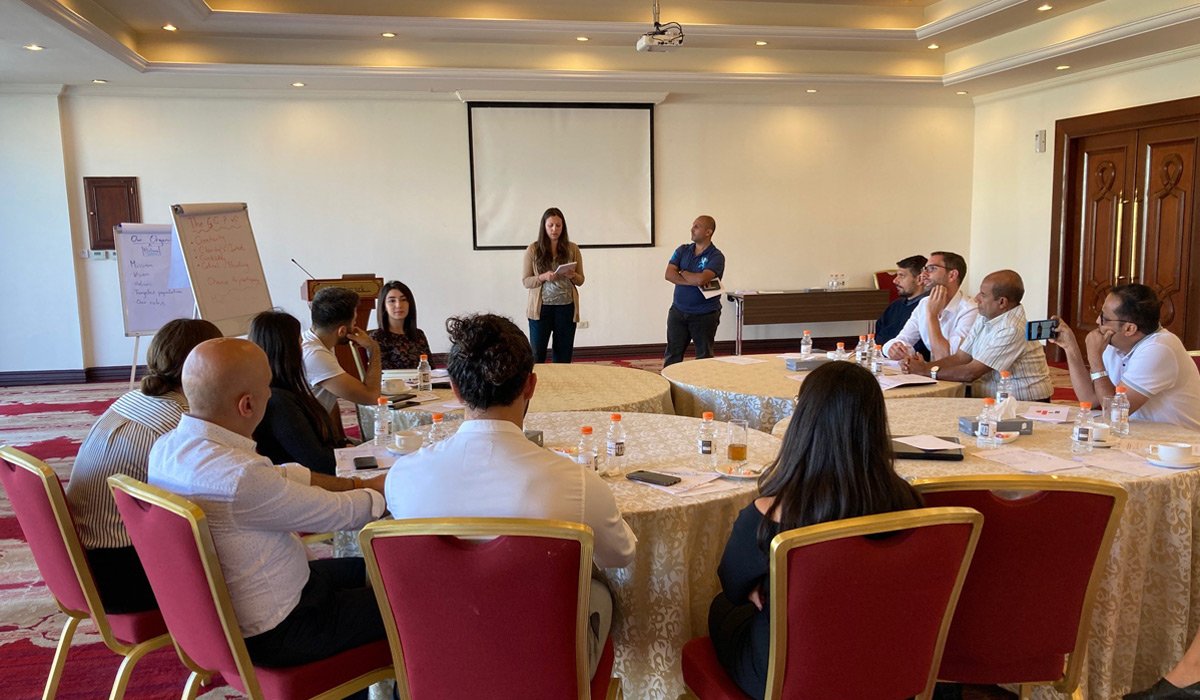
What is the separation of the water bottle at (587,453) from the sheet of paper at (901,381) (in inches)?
74.8

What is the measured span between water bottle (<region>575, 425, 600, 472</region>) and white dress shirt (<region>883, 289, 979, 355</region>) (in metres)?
2.57

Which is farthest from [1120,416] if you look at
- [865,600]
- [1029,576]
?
[865,600]

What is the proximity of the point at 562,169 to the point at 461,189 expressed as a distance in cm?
109

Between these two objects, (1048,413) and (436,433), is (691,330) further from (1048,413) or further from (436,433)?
(436,433)

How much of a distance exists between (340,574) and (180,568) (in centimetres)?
59

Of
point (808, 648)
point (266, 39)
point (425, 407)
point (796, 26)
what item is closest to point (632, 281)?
point (796, 26)

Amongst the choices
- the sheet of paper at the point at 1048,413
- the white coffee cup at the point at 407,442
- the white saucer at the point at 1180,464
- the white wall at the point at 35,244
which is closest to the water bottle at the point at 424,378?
the white coffee cup at the point at 407,442

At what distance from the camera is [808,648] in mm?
1720

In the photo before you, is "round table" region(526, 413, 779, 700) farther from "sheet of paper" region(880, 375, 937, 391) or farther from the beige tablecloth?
"sheet of paper" region(880, 375, 937, 391)

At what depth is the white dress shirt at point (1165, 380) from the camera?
10.5 feet

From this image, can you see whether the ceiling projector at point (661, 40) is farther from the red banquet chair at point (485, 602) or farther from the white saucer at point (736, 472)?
the red banquet chair at point (485, 602)

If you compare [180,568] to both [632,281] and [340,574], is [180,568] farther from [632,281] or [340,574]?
[632,281]

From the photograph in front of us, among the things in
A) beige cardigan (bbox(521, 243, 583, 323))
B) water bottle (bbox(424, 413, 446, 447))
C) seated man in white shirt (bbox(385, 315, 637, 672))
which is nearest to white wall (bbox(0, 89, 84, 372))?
beige cardigan (bbox(521, 243, 583, 323))

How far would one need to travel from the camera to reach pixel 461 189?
9.02 meters
